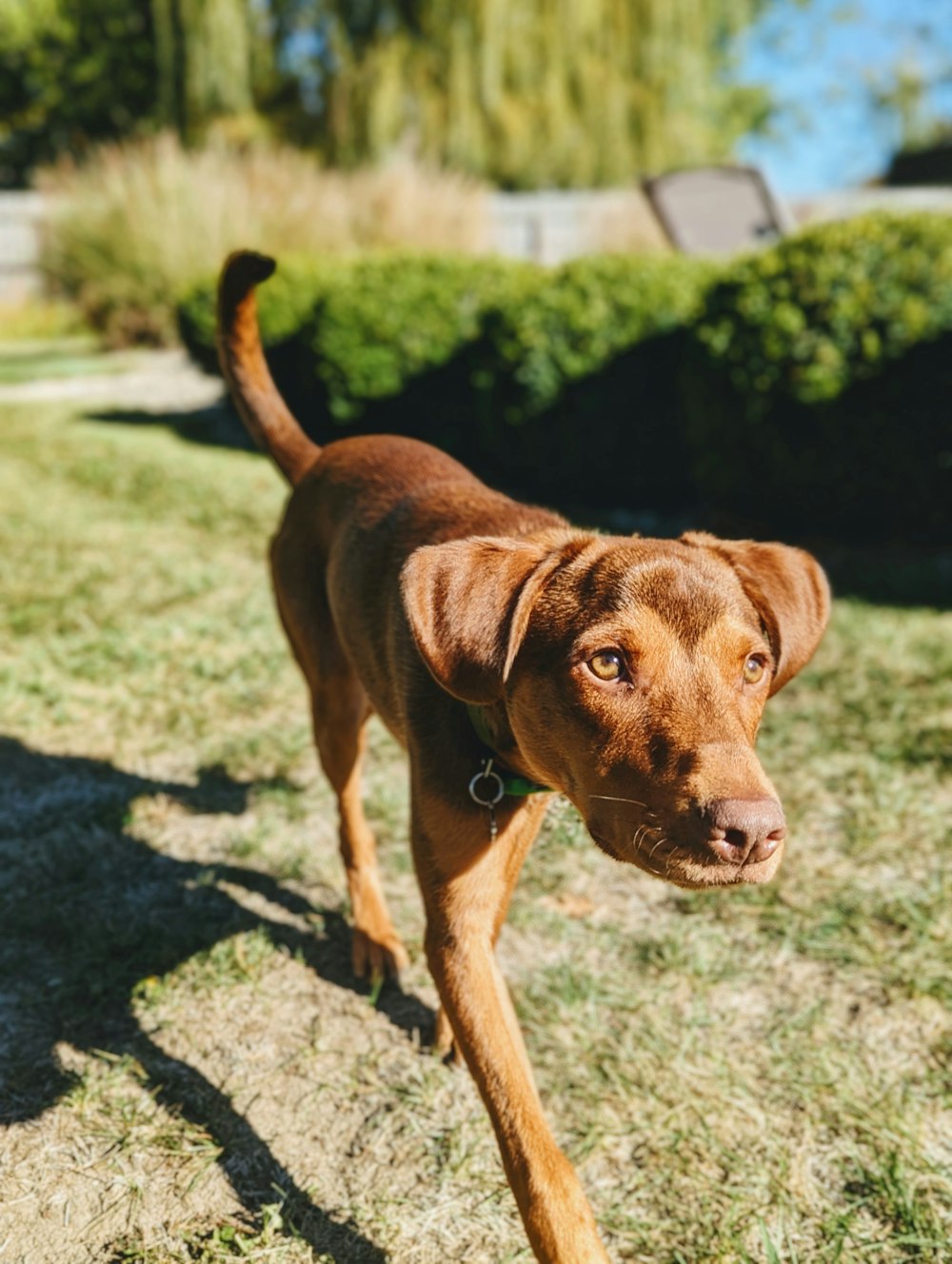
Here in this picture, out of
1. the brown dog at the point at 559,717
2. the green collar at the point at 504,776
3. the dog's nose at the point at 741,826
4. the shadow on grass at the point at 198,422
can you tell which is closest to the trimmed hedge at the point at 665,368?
the shadow on grass at the point at 198,422

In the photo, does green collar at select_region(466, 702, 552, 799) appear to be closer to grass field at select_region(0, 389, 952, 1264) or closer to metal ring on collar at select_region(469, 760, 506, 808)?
metal ring on collar at select_region(469, 760, 506, 808)

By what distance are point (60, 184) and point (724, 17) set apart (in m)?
17.6

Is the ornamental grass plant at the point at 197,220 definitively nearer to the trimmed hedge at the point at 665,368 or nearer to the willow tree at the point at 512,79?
the trimmed hedge at the point at 665,368

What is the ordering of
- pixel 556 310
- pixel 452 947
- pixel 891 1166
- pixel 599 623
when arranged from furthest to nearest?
pixel 556 310, pixel 891 1166, pixel 452 947, pixel 599 623

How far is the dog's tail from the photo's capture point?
12.3ft

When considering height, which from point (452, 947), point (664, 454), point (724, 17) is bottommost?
point (664, 454)

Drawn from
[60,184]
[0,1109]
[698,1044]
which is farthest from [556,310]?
[60,184]

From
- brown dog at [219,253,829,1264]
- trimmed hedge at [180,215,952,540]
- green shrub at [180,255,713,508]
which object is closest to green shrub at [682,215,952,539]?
trimmed hedge at [180,215,952,540]

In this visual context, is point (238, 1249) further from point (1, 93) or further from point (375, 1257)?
point (1, 93)

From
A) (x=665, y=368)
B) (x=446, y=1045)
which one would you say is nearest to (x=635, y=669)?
(x=446, y=1045)

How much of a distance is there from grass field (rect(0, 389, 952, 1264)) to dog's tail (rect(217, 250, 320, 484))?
4.25ft

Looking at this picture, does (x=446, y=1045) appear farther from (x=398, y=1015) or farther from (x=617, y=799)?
(x=617, y=799)

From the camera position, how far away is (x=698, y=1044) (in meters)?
2.94

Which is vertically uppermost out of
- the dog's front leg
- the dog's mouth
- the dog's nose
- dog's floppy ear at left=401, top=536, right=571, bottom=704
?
dog's floppy ear at left=401, top=536, right=571, bottom=704
